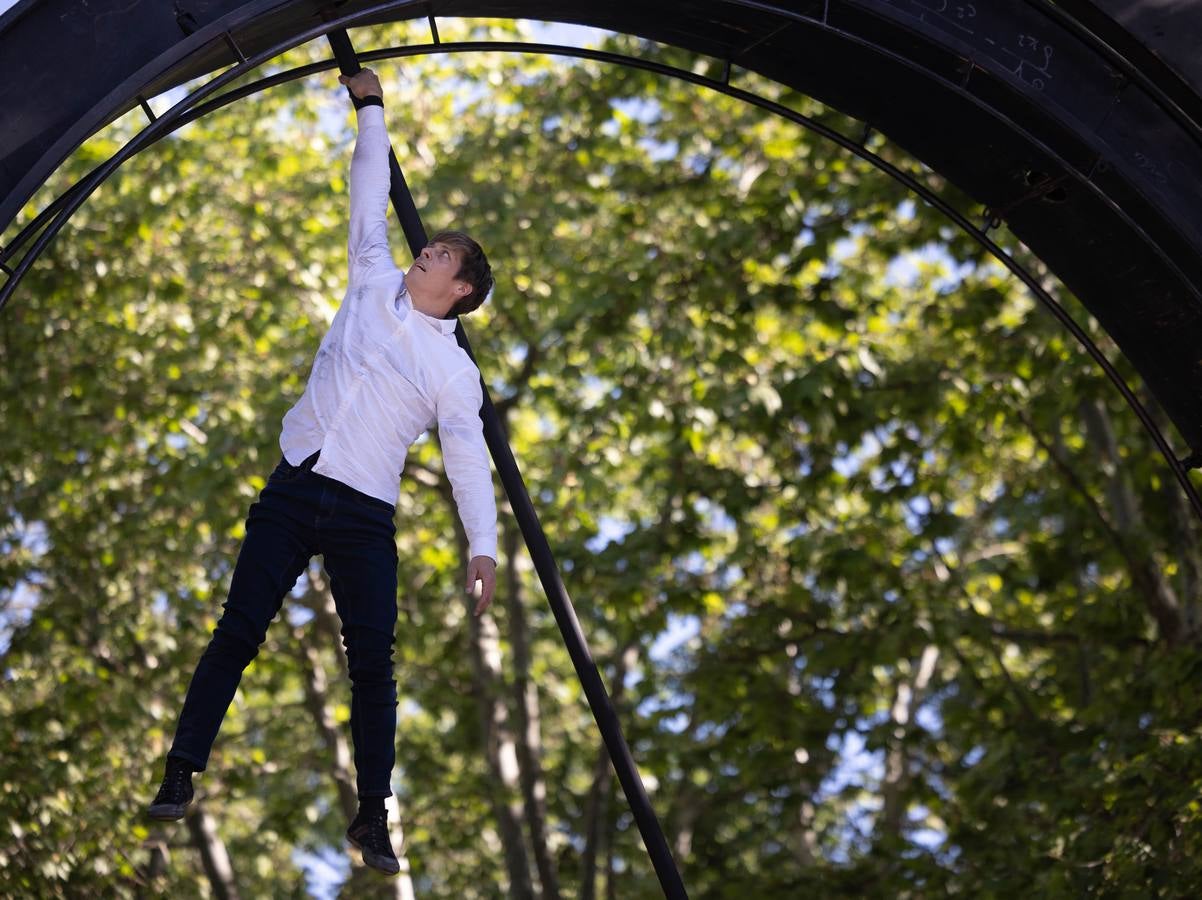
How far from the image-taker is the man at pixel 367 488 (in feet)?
12.5

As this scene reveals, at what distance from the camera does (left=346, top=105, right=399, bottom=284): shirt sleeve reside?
4086 millimetres

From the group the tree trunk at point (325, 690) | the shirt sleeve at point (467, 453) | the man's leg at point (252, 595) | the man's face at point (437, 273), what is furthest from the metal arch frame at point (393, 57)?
the tree trunk at point (325, 690)

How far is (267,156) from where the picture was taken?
13.0 meters

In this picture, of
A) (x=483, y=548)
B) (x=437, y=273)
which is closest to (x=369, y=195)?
(x=437, y=273)

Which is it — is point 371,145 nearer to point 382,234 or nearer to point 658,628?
point 382,234

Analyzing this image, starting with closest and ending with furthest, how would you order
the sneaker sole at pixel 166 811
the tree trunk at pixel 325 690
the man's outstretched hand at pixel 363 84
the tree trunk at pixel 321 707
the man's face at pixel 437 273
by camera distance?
the sneaker sole at pixel 166 811 < the man's face at pixel 437 273 < the man's outstretched hand at pixel 363 84 < the tree trunk at pixel 325 690 < the tree trunk at pixel 321 707

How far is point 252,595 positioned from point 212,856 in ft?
29.3

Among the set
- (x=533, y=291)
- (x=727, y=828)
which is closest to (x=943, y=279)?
(x=533, y=291)

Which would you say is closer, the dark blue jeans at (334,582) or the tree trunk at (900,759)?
the dark blue jeans at (334,582)

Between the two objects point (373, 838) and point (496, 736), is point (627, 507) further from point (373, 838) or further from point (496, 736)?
point (373, 838)

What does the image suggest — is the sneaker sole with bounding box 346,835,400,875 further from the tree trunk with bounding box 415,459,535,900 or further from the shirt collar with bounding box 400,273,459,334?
the tree trunk with bounding box 415,459,535,900

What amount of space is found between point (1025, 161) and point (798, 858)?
10.1 metres

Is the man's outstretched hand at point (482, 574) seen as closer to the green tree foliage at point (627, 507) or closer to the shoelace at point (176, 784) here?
the shoelace at point (176, 784)

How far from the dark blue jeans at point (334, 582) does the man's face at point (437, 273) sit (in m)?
0.54
